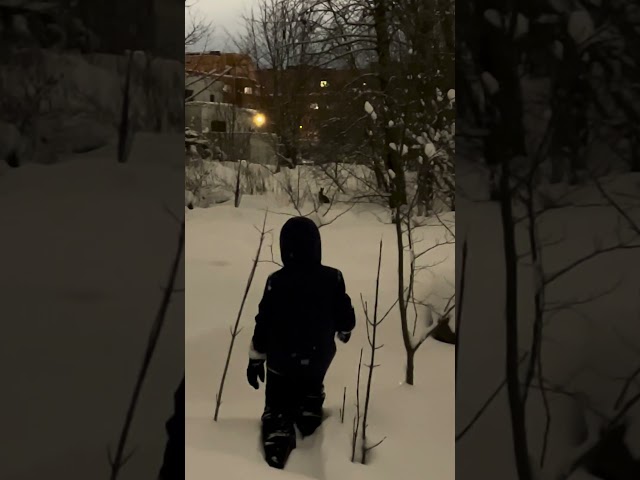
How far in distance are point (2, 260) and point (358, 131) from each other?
3.92 meters

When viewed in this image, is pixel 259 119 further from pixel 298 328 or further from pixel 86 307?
pixel 86 307

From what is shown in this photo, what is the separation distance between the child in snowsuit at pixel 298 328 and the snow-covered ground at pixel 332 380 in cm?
11

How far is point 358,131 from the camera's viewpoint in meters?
4.67

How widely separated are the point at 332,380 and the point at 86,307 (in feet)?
5.73

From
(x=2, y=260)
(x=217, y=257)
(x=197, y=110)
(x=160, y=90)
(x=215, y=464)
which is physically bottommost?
(x=215, y=464)

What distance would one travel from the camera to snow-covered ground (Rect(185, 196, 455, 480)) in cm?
182

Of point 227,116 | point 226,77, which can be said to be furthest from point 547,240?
point 227,116

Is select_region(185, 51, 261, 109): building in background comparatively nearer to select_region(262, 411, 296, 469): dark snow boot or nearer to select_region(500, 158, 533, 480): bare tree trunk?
select_region(262, 411, 296, 469): dark snow boot

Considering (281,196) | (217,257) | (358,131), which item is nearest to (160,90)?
(217,257)

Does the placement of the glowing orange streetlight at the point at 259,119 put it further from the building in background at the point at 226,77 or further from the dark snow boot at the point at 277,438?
the dark snow boot at the point at 277,438

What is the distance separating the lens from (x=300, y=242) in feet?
6.68

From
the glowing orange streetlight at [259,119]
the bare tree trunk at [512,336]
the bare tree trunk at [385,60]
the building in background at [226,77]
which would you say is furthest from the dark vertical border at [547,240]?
the glowing orange streetlight at [259,119]

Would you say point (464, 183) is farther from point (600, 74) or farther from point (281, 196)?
point (281, 196)

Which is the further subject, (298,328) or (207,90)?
(207,90)
